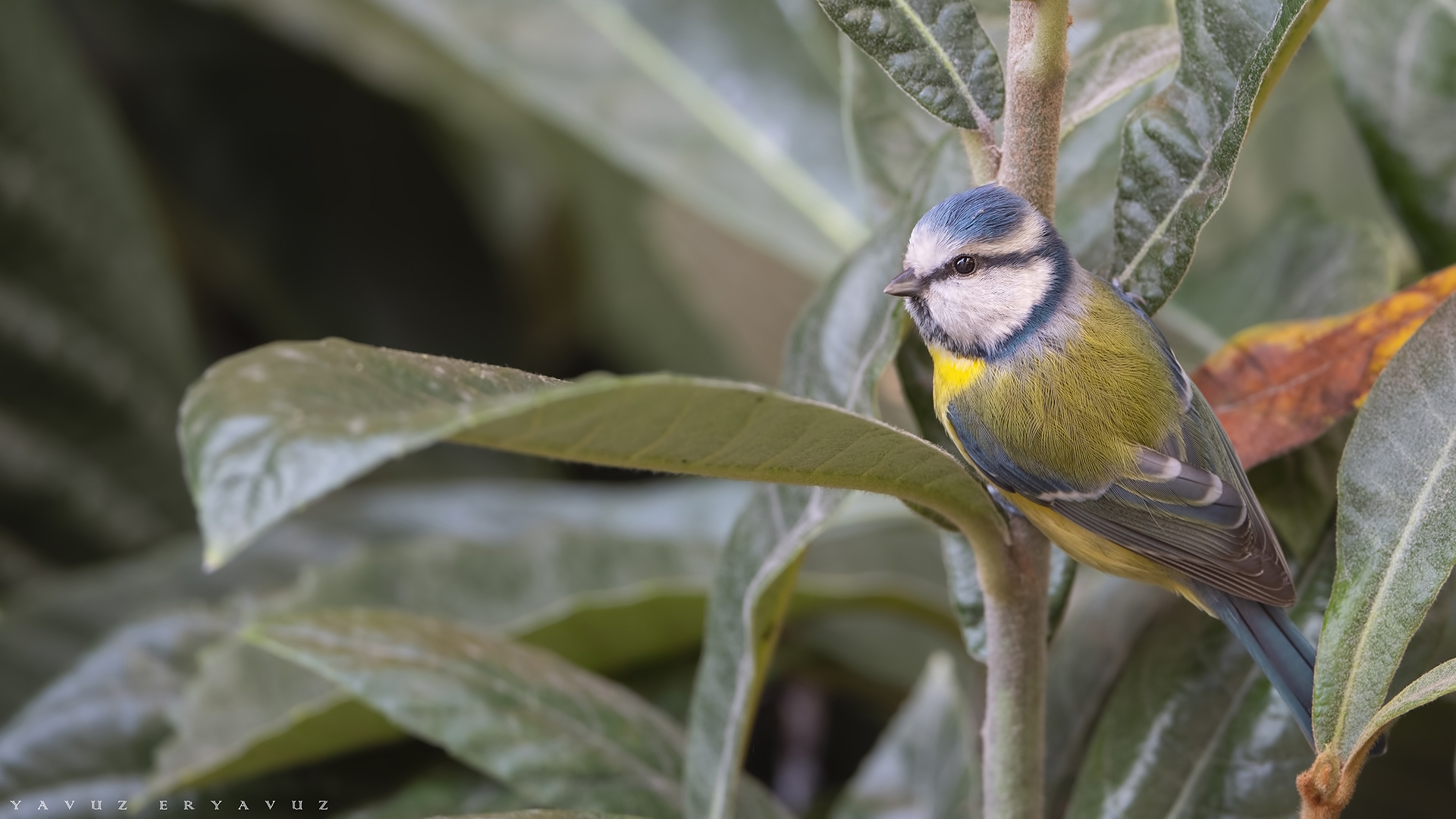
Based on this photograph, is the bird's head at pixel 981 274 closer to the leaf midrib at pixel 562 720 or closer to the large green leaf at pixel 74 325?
the leaf midrib at pixel 562 720

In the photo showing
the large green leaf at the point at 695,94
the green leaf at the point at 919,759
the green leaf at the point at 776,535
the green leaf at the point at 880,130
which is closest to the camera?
the green leaf at the point at 776,535

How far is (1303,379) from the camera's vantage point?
2.56 feet

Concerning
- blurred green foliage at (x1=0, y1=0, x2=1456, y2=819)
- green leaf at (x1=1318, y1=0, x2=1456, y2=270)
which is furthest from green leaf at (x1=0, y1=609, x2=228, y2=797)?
green leaf at (x1=1318, y1=0, x2=1456, y2=270)

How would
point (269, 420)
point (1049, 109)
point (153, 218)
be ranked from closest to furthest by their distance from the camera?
point (269, 420), point (1049, 109), point (153, 218)

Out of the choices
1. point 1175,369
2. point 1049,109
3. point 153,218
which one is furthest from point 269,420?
point 153,218

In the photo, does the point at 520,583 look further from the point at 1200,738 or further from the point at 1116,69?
the point at 1116,69

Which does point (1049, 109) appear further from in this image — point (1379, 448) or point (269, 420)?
point (269, 420)

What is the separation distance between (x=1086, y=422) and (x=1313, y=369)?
0.50 ft

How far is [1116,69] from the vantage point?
2.35ft

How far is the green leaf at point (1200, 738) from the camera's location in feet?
2.53

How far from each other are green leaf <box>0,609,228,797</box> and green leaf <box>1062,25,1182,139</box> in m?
1.04

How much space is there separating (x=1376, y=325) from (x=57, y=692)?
1.24 meters

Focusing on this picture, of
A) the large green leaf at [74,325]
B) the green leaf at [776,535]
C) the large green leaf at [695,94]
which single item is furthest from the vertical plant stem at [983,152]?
the large green leaf at [74,325]

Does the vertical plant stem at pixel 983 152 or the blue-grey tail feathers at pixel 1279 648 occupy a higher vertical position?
the vertical plant stem at pixel 983 152
